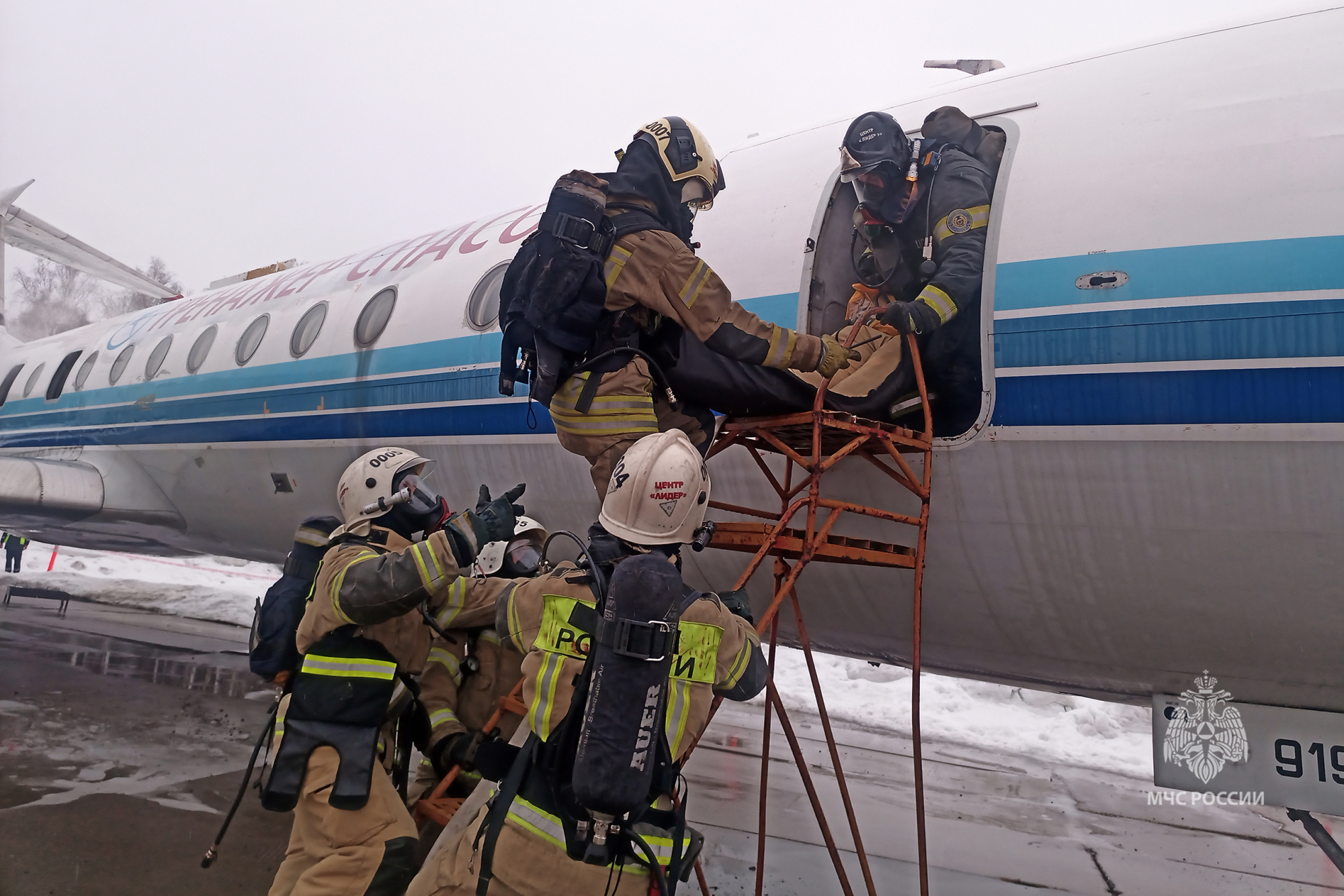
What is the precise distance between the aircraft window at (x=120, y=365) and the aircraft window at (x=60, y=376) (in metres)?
1.42

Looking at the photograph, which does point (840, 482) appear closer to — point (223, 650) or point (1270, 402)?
point (1270, 402)

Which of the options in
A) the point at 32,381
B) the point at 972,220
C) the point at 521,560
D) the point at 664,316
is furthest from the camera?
the point at 32,381

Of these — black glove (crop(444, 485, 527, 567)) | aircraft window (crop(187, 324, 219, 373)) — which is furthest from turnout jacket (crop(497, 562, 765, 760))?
aircraft window (crop(187, 324, 219, 373))

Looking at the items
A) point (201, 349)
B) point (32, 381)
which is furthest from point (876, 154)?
point (32, 381)

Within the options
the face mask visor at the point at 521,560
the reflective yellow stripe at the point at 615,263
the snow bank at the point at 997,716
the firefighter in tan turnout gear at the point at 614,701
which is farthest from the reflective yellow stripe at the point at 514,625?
the snow bank at the point at 997,716

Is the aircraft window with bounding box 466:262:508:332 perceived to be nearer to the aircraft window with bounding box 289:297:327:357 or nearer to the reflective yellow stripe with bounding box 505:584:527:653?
the aircraft window with bounding box 289:297:327:357

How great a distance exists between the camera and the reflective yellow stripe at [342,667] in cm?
351

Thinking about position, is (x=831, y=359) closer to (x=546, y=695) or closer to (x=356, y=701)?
(x=546, y=695)

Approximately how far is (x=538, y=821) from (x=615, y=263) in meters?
2.13

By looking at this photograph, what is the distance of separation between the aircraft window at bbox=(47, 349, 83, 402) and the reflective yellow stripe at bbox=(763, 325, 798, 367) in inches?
461

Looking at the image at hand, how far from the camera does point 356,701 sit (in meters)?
3.52

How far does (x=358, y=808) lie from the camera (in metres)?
3.39

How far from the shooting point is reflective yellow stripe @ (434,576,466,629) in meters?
3.98

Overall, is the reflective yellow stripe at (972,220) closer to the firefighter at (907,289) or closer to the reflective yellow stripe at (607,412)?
the firefighter at (907,289)
